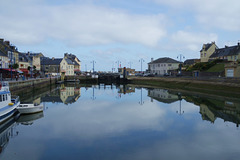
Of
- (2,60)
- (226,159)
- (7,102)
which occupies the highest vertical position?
(2,60)

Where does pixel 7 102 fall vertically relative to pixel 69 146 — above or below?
above

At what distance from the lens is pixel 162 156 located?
14.7 metres

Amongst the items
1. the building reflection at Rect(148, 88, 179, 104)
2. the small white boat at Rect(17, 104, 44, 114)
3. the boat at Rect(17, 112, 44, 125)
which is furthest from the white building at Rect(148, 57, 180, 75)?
the boat at Rect(17, 112, 44, 125)

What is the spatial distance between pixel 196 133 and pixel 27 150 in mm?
16236

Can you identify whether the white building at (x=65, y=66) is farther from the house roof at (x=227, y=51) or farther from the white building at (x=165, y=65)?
the house roof at (x=227, y=51)

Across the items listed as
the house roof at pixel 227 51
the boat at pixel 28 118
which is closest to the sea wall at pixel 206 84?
the house roof at pixel 227 51

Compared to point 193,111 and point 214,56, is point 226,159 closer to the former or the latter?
point 193,111

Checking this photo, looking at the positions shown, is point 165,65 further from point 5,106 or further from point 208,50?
point 5,106

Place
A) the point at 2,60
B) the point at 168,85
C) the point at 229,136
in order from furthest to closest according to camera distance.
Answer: the point at 168,85, the point at 2,60, the point at 229,136

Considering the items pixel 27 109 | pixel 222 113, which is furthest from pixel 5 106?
pixel 222 113

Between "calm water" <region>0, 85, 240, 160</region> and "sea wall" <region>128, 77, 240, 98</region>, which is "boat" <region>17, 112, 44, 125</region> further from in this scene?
"sea wall" <region>128, 77, 240, 98</region>

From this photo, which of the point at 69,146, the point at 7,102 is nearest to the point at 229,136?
the point at 69,146

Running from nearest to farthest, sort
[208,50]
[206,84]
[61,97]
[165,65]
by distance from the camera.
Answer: [61,97] → [206,84] → [208,50] → [165,65]

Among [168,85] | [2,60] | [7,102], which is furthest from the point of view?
[168,85]
